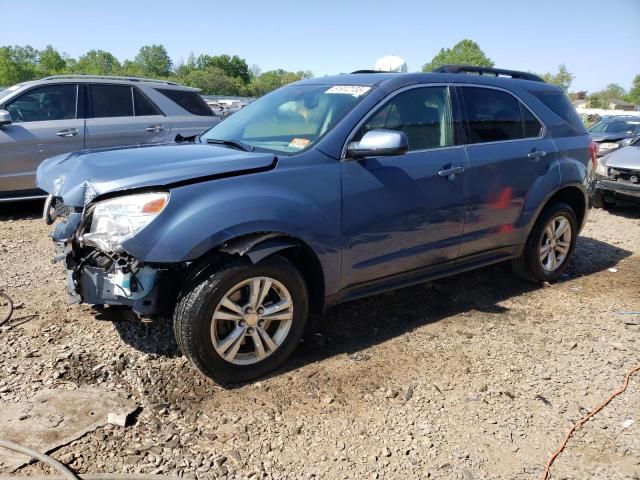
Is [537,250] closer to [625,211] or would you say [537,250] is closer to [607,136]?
[625,211]

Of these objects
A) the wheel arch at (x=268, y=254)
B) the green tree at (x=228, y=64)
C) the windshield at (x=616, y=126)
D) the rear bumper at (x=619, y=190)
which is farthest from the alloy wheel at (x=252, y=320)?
the green tree at (x=228, y=64)

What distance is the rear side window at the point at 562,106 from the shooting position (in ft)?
15.4

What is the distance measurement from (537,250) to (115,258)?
3.64m

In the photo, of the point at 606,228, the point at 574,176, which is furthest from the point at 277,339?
the point at 606,228

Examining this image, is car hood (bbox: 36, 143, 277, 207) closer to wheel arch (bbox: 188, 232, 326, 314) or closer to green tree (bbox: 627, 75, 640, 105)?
wheel arch (bbox: 188, 232, 326, 314)

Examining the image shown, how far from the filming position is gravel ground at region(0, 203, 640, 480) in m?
2.48

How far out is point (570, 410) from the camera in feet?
9.61

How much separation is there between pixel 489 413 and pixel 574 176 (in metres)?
2.79

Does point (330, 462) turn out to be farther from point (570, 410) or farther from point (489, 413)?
point (570, 410)

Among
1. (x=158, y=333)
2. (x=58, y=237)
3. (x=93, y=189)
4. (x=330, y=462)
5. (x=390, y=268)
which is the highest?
A: (x=93, y=189)

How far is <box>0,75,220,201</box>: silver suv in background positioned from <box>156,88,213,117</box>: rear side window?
0.02 meters

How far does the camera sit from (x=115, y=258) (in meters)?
2.80

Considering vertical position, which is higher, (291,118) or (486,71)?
(486,71)

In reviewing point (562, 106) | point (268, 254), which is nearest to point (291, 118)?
point (268, 254)
